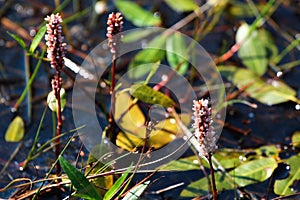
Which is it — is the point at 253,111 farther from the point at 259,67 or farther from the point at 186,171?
the point at 186,171

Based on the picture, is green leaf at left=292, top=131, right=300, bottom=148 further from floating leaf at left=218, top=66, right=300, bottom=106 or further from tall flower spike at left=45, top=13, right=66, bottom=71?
tall flower spike at left=45, top=13, right=66, bottom=71

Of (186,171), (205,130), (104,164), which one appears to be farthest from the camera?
(186,171)

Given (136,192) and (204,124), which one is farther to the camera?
(136,192)

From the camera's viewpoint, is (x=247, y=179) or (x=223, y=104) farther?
(x=223, y=104)

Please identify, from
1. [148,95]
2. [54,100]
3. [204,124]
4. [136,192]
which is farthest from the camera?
[148,95]

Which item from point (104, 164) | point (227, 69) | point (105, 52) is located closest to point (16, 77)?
point (105, 52)

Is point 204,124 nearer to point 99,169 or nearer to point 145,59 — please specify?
point 99,169

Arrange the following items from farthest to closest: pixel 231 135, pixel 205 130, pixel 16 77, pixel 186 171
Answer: pixel 16 77 → pixel 231 135 → pixel 186 171 → pixel 205 130

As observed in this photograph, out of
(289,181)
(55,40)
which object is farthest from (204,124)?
(289,181)
